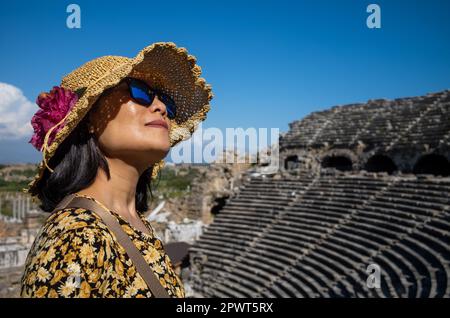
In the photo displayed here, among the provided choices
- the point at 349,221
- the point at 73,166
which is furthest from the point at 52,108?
the point at 349,221

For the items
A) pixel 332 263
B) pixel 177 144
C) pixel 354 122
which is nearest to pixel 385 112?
pixel 354 122

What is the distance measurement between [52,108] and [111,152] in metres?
0.31

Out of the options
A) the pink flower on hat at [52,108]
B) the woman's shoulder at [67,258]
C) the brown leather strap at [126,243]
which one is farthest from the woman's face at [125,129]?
the woman's shoulder at [67,258]

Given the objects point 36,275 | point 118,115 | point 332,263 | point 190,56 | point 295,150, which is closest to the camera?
point 36,275

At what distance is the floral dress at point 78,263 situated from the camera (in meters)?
1.27

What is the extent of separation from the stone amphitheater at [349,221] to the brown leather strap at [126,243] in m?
6.19

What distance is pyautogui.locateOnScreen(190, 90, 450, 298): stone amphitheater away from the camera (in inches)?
362

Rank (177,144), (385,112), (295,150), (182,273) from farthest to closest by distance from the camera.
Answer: (295,150), (385,112), (182,273), (177,144)

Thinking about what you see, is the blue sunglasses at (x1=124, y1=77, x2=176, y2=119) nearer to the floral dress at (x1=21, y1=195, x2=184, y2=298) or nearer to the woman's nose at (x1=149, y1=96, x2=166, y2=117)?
the woman's nose at (x1=149, y1=96, x2=166, y2=117)

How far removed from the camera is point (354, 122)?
2256 cm

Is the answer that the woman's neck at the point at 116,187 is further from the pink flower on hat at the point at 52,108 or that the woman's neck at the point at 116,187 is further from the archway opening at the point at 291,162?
the archway opening at the point at 291,162

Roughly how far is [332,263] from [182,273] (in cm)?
683

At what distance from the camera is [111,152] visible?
5.89ft
